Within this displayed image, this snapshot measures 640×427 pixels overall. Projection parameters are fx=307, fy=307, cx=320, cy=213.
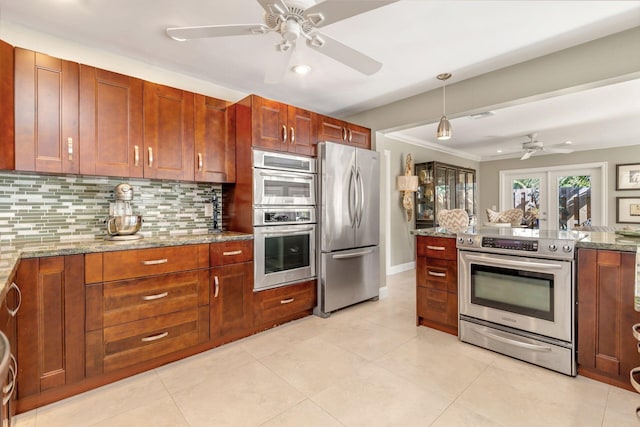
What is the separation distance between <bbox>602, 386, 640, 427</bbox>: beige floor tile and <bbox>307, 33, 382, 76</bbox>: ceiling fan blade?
245 centimetres

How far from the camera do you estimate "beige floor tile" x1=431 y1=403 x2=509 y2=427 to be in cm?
164

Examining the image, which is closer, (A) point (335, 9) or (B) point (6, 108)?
(A) point (335, 9)

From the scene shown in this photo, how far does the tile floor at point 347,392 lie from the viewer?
168 cm

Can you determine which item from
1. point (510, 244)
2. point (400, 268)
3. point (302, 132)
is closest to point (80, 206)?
point (302, 132)

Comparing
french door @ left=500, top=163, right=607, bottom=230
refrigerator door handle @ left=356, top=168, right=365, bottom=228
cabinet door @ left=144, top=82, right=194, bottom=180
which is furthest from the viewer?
french door @ left=500, top=163, right=607, bottom=230

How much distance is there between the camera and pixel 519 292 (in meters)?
2.29

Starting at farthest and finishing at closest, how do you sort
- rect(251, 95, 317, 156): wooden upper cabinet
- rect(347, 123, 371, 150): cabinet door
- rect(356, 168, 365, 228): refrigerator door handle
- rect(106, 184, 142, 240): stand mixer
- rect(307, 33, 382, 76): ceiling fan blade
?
rect(347, 123, 371, 150): cabinet door → rect(356, 168, 365, 228): refrigerator door handle → rect(251, 95, 317, 156): wooden upper cabinet → rect(106, 184, 142, 240): stand mixer → rect(307, 33, 382, 76): ceiling fan blade

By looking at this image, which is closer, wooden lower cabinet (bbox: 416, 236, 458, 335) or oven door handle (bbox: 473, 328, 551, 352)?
oven door handle (bbox: 473, 328, 551, 352)

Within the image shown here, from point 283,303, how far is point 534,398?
78.7 inches

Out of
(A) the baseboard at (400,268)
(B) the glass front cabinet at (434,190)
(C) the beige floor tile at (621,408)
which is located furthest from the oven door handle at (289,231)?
(B) the glass front cabinet at (434,190)

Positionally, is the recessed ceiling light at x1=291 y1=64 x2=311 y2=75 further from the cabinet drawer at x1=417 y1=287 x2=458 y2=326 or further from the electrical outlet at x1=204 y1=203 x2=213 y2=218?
the cabinet drawer at x1=417 y1=287 x2=458 y2=326

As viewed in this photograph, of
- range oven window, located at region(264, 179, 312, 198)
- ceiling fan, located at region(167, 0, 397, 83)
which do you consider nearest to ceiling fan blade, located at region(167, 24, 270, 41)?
ceiling fan, located at region(167, 0, 397, 83)

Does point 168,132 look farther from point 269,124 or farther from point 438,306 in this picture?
point 438,306

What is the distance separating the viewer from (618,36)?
2205mm
